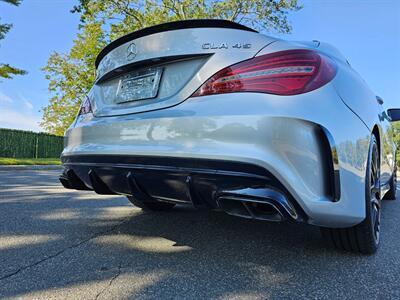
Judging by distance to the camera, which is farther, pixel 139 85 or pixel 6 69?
pixel 6 69

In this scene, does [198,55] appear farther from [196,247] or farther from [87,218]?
[87,218]

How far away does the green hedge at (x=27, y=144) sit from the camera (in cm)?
1720

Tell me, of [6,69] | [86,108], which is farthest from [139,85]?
[6,69]

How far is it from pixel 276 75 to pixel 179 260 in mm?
1226

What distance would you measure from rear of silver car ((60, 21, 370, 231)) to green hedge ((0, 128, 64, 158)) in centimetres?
1720

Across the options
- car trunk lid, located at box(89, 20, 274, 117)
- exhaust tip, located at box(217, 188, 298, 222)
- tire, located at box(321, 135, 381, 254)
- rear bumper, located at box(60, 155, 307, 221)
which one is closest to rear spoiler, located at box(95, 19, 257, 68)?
car trunk lid, located at box(89, 20, 274, 117)

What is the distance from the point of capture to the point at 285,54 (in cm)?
182

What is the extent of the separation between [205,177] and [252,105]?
A: 0.43 meters

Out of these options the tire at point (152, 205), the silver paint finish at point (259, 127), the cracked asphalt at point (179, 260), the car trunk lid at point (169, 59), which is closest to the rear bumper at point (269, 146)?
the silver paint finish at point (259, 127)

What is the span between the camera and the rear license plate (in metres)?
2.13

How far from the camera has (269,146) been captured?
1694mm

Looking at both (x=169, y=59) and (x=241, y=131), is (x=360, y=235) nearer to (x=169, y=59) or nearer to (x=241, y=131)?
(x=241, y=131)

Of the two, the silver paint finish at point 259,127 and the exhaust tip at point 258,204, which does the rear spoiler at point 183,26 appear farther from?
the exhaust tip at point 258,204

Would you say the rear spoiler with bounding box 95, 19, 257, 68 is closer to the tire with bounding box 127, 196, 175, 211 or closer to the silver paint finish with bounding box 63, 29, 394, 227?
the silver paint finish with bounding box 63, 29, 394, 227
